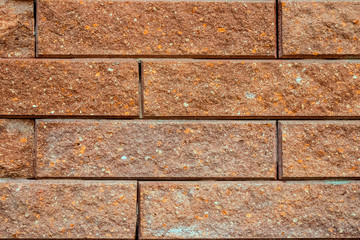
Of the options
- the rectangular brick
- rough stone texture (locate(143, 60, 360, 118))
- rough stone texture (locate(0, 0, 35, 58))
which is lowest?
the rectangular brick

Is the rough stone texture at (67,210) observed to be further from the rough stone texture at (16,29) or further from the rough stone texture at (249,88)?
the rough stone texture at (16,29)

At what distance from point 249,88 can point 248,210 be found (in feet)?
2.11

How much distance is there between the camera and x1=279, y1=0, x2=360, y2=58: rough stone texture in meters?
→ 1.74

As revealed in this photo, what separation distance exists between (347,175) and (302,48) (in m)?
0.72

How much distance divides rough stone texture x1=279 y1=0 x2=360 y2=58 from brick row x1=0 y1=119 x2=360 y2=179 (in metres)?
0.39

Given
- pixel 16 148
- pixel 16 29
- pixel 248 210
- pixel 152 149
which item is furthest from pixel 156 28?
pixel 248 210

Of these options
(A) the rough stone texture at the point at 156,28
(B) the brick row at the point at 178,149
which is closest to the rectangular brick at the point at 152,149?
(B) the brick row at the point at 178,149

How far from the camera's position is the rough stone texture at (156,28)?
1710 mm

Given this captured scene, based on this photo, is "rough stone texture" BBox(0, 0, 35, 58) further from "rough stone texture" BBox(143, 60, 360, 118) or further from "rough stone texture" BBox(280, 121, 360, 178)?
"rough stone texture" BBox(280, 121, 360, 178)

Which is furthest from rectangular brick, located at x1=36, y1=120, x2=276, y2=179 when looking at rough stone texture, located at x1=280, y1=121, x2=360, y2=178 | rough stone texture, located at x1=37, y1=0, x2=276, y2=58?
rough stone texture, located at x1=37, y1=0, x2=276, y2=58

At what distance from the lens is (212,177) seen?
1.71 meters

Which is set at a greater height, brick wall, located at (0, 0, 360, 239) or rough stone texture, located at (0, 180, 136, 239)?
brick wall, located at (0, 0, 360, 239)

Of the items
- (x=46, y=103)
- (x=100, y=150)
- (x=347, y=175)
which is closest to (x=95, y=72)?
(x=46, y=103)

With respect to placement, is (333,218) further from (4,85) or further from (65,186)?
(4,85)
